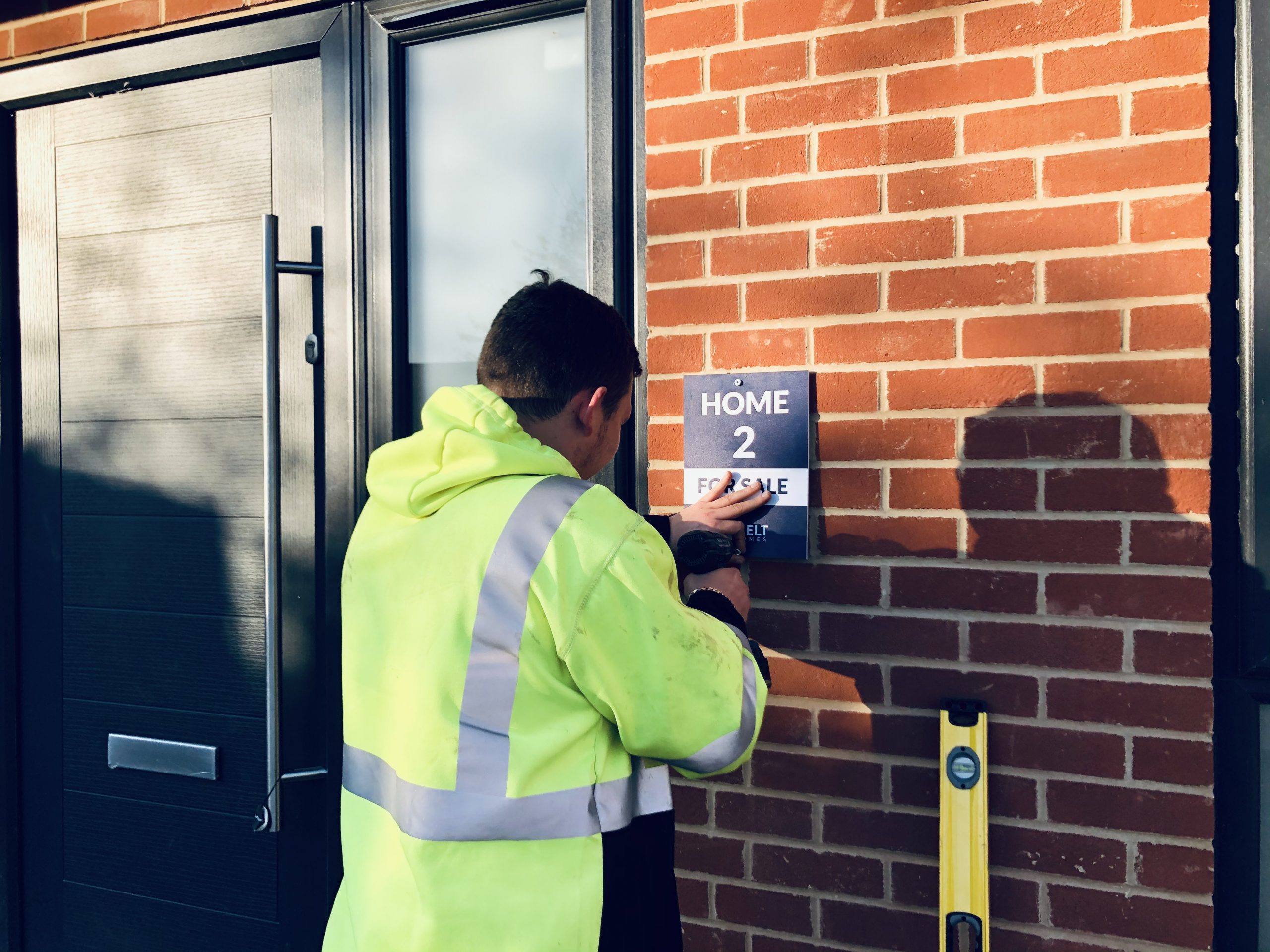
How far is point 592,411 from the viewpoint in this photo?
160 centimetres

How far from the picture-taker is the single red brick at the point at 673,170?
208 cm

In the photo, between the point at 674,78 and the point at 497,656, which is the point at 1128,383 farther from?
the point at 497,656

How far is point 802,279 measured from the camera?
197 cm

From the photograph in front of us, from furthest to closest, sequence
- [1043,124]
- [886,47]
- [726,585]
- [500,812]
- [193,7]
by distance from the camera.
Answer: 1. [193,7]
2. [886,47]
3. [1043,124]
4. [726,585]
5. [500,812]

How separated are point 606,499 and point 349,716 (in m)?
0.56

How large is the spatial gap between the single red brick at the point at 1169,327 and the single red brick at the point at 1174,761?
730mm

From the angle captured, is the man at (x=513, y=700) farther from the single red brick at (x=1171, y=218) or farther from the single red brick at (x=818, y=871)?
the single red brick at (x=1171, y=218)

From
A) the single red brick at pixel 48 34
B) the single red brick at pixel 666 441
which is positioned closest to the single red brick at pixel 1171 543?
the single red brick at pixel 666 441

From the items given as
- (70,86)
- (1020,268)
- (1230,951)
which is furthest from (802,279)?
(70,86)

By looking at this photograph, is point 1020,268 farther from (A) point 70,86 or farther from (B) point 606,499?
(A) point 70,86

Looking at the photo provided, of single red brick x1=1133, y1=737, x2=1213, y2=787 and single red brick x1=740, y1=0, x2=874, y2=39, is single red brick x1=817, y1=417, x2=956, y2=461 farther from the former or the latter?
single red brick x1=740, y1=0, x2=874, y2=39

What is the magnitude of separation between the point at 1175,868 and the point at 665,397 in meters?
1.36

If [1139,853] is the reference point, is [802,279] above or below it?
above

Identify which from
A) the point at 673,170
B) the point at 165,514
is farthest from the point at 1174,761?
the point at 165,514
